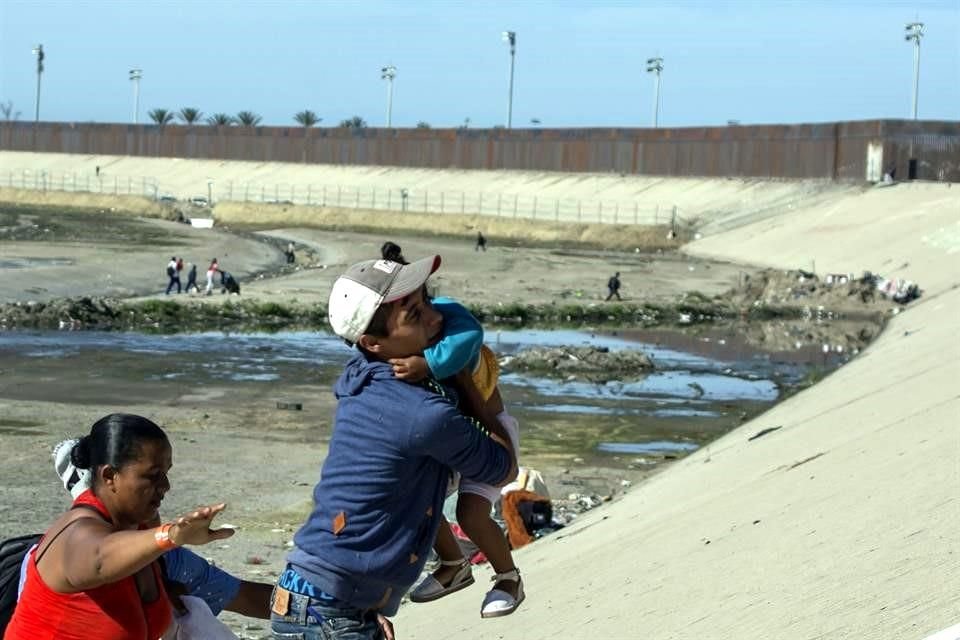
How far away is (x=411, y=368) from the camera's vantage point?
14.0ft

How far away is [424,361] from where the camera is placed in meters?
4.29

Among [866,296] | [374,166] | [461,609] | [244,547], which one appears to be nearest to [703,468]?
[244,547]

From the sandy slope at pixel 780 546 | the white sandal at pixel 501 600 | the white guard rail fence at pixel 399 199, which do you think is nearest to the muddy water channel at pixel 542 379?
the sandy slope at pixel 780 546

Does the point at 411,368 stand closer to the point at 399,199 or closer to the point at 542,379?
the point at 542,379

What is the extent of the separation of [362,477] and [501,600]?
2.45ft

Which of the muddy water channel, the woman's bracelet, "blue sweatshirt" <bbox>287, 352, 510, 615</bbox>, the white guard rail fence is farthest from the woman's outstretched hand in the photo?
the white guard rail fence

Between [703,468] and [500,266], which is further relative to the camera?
[500,266]

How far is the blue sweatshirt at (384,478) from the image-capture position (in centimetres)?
425

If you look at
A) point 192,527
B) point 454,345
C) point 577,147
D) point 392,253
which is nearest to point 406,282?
point 454,345

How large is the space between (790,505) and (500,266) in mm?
45610

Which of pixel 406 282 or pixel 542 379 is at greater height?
pixel 406 282

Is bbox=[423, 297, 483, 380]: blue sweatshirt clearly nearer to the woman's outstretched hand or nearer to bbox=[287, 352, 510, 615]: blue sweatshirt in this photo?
bbox=[287, 352, 510, 615]: blue sweatshirt

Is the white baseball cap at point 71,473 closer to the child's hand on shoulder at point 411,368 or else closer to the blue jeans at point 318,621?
the blue jeans at point 318,621

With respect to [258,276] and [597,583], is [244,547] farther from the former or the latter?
[258,276]
